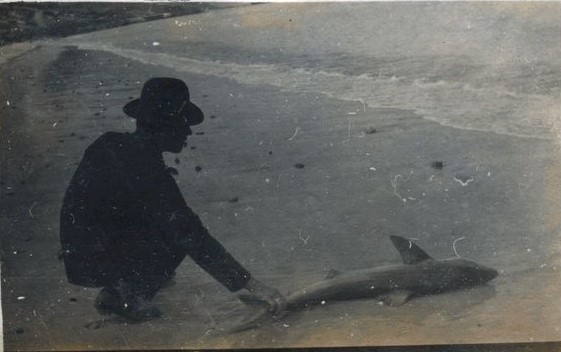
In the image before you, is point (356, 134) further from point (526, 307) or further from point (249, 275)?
point (526, 307)

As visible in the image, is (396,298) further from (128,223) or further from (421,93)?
(128,223)

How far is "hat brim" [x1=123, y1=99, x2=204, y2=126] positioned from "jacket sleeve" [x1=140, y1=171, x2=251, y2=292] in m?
0.24

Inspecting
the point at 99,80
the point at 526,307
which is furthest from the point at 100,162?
the point at 526,307

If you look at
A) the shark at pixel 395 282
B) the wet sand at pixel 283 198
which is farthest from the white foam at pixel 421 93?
the shark at pixel 395 282

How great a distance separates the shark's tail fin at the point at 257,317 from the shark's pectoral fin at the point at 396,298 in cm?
41

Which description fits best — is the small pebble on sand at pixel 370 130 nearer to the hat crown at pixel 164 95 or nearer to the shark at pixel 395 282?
the shark at pixel 395 282

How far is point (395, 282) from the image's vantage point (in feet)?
7.72

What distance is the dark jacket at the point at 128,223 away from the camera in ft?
7.63

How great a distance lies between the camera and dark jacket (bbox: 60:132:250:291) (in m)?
2.32

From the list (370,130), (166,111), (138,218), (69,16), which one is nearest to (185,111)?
(166,111)

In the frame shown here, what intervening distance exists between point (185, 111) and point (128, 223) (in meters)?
0.49

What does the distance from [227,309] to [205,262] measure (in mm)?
206

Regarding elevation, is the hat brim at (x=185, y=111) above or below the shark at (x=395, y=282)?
above

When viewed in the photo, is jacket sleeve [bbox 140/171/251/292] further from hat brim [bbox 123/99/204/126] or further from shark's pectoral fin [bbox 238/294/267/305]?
hat brim [bbox 123/99/204/126]
